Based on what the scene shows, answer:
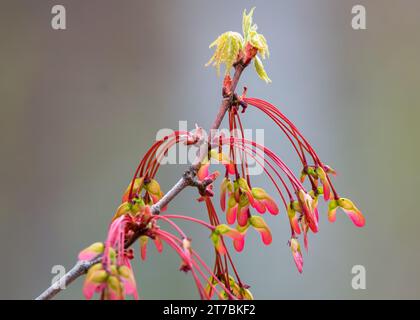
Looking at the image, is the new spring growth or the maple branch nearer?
the maple branch

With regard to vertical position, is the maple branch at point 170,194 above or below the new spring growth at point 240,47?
below

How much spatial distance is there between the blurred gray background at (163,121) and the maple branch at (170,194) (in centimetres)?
151

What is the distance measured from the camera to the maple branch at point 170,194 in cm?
66

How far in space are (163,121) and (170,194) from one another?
1.95 metres

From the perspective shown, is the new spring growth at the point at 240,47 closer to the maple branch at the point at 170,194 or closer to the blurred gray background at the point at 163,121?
the maple branch at the point at 170,194

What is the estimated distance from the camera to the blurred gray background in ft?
8.08

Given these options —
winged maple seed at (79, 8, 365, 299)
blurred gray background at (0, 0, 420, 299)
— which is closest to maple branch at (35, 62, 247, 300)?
winged maple seed at (79, 8, 365, 299)

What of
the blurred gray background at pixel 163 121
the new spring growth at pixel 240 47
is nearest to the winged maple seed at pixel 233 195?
the new spring growth at pixel 240 47

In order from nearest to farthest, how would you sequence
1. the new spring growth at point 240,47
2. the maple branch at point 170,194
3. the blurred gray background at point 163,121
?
the maple branch at point 170,194
the new spring growth at point 240,47
the blurred gray background at point 163,121

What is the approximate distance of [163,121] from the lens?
2.67 metres

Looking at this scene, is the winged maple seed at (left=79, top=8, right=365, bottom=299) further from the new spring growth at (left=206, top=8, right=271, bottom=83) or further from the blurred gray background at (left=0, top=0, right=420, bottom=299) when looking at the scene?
the blurred gray background at (left=0, top=0, right=420, bottom=299)

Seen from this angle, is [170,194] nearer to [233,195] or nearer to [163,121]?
[233,195]

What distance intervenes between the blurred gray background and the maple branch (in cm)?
151
